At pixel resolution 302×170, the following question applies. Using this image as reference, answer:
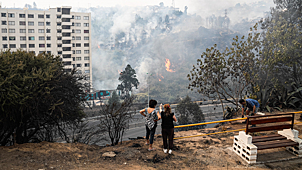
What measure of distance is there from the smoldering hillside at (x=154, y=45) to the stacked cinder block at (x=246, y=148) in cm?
9968

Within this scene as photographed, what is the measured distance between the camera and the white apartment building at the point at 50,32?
61.5 meters

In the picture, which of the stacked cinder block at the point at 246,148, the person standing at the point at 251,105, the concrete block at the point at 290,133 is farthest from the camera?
the person standing at the point at 251,105

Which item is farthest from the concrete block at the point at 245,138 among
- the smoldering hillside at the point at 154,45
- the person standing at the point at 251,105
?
the smoldering hillside at the point at 154,45

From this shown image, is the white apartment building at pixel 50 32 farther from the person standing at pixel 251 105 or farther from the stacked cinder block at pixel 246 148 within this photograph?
the stacked cinder block at pixel 246 148

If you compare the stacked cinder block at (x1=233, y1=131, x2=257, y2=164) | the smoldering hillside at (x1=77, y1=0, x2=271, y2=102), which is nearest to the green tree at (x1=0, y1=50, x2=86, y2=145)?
the stacked cinder block at (x1=233, y1=131, x2=257, y2=164)

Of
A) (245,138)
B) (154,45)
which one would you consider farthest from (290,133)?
(154,45)

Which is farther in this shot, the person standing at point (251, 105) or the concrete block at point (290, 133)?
the person standing at point (251, 105)

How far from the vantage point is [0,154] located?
593cm

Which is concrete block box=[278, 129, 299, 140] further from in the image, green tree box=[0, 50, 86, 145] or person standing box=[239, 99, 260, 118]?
green tree box=[0, 50, 86, 145]

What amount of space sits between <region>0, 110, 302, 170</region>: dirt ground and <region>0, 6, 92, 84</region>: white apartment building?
5412 centimetres

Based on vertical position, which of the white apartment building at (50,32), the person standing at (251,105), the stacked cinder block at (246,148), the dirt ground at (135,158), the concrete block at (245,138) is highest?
the white apartment building at (50,32)

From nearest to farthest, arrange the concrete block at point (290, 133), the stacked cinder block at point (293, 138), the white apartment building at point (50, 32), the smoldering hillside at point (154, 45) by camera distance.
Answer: the stacked cinder block at point (293, 138) → the concrete block at point (290, 133) → the white apartment building at point (50, 32) → the smoldering hillside at point (154, 45)

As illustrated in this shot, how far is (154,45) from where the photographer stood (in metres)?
170

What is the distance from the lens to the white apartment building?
202 ft
